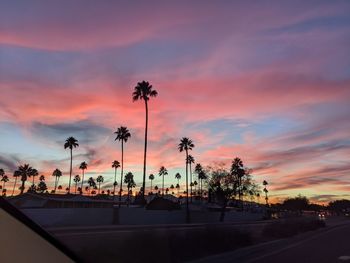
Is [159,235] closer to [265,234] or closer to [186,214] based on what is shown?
[265,234]

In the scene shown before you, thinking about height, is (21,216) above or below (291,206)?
below

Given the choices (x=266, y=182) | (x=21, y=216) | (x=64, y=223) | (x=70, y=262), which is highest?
(x=266, y=182)

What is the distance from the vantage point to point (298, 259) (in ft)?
57.7

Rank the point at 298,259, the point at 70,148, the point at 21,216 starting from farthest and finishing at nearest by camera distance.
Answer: the point at 70,148 < the point at 298,259 < the point at 21,216

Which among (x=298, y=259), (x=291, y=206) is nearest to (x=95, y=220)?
(x=298, y=259)

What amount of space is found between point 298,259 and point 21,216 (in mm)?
16134

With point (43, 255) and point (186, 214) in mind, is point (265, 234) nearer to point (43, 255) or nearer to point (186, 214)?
point (43, 255)

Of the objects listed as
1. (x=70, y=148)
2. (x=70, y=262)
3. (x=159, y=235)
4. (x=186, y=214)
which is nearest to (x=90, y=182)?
(x=70, y=148)

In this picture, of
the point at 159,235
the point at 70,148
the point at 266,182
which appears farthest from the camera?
the point at 266,182

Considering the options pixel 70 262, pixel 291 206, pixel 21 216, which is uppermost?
pixel 291 206

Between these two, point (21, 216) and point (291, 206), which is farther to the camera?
point (291, 206)

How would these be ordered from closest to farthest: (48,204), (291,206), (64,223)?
(64,223) < (48,204) < (291,206)

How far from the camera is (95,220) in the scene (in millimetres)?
52781

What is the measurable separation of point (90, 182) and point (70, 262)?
650 ft
